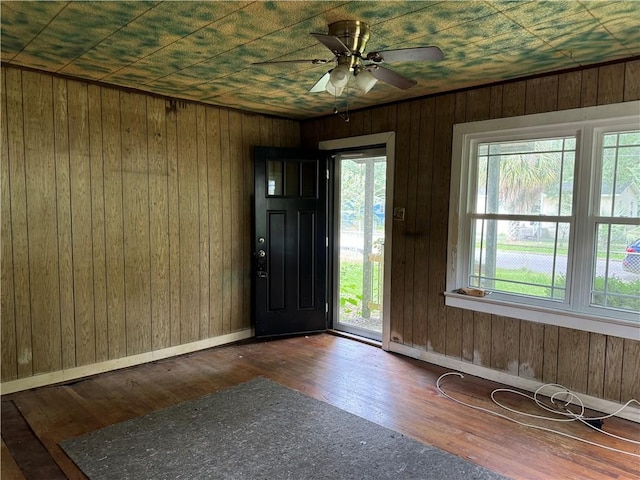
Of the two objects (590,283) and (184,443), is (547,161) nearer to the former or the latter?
(590,283)

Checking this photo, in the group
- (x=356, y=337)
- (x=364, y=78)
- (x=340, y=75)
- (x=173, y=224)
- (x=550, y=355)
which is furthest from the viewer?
(x=356, y=337)

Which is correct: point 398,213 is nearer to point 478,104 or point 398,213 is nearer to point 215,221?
point 478,104

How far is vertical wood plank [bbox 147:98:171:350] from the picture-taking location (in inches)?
153

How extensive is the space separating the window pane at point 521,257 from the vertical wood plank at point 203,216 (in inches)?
100

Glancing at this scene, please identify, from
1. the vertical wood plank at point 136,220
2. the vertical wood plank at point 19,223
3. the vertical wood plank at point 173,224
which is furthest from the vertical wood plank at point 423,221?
the vertical wood plank at point 19,223

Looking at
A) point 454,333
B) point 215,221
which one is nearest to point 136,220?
point 215,221

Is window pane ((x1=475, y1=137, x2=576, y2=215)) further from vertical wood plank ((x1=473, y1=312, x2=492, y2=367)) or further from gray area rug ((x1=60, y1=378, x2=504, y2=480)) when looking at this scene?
gray area rug ((x1=60, y1=378, x2=504, y2=480))

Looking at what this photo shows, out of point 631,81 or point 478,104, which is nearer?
point 631,81

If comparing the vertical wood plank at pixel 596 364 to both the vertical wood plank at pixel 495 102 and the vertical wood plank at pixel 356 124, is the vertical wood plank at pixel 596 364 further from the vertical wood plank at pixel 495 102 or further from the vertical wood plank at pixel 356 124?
the vertical wood plank at pixel 356 124

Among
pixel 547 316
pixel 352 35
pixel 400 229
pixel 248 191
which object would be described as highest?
pixel 352 35

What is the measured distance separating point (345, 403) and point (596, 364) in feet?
5.95

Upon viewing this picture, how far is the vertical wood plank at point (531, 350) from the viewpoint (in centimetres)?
331

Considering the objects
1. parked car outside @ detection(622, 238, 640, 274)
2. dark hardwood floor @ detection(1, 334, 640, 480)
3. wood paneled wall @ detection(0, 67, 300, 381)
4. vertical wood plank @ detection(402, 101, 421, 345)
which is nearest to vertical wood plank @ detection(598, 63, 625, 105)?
parked car outside @ detection(622, 238, 640, 274)

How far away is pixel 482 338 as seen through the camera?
3623 millimetres
